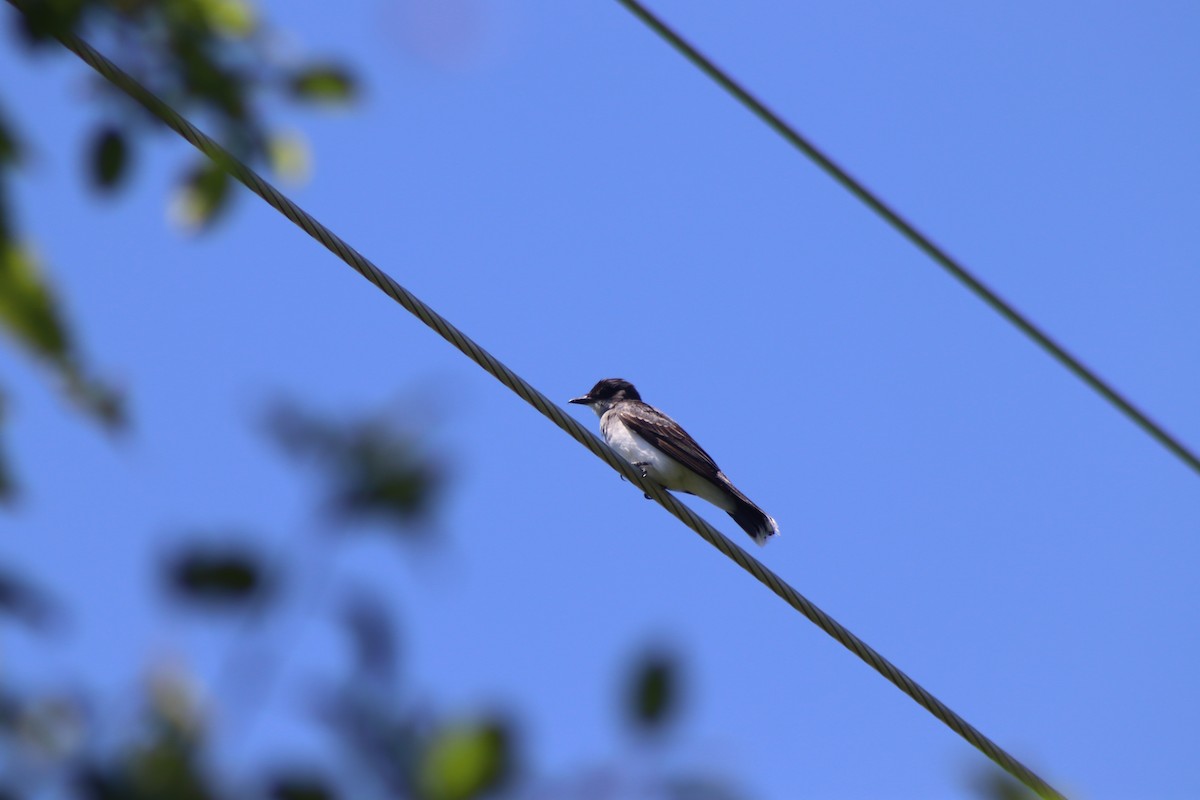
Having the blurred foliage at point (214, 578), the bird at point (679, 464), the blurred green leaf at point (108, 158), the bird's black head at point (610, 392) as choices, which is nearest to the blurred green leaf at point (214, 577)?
the blurred foliage at point (214, 578)

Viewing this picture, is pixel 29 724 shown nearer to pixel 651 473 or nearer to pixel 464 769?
pixel 464 769

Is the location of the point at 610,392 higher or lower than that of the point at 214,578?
higher

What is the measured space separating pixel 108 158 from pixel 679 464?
9898 mm

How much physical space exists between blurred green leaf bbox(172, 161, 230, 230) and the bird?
9502 mm

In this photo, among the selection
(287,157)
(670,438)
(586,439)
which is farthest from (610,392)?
(287,157)

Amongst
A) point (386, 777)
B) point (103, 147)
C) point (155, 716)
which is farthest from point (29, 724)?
point (103, 147)

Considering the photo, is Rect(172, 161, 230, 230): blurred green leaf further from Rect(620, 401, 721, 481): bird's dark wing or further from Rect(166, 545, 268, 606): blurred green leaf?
Rect(620, 401, 721, 481): bird's dark wing

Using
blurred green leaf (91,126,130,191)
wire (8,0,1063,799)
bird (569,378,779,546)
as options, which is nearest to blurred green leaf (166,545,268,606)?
blurred green leaf (91,126,130,191)

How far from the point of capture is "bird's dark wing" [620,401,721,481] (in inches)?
460

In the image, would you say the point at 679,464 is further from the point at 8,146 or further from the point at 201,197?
the point at 8,146

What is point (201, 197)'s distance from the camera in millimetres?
2080

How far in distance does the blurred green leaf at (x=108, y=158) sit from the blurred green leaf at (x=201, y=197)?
0.11 metres

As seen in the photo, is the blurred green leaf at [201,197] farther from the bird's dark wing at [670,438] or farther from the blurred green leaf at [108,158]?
the bird's dark wing at [670,438]

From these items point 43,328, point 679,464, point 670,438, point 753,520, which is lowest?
point 43,328
